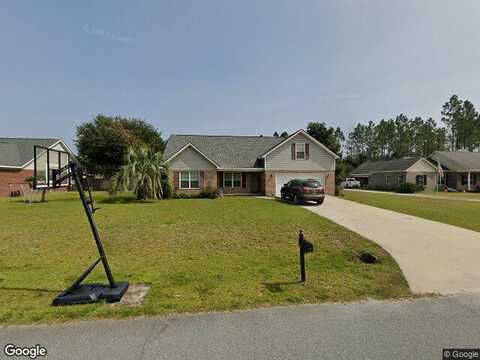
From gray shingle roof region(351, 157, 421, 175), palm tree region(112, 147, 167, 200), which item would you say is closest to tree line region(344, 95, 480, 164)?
gray shingle roof region(351, 157, 421, 175)

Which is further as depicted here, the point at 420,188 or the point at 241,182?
the point at 420,188

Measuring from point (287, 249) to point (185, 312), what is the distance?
12.6 ft

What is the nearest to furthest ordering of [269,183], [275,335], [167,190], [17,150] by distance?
[275,335], [167,190], [269,183], [17,150]

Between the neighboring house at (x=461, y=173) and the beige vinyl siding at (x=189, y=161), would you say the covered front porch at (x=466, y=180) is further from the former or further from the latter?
the beige vinyl siding at (x=189, y=161)

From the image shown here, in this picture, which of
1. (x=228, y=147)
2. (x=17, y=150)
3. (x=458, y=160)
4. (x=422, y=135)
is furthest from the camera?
(x=422, y=135)

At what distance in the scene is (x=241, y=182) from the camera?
24156mm

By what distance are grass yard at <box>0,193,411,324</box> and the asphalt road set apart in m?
0.33

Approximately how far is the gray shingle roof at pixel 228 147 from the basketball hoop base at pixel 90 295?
63.4 feet

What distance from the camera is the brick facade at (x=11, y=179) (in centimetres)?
2401

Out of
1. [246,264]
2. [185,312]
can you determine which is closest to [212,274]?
[246,264]

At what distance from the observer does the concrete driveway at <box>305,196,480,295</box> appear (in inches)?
184

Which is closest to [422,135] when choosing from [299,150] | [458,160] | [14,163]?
[458,160]

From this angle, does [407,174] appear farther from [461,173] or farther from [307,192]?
[307,192]

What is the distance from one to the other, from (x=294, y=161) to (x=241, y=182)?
17.6 feet
